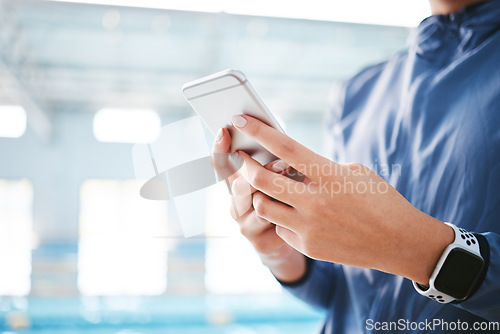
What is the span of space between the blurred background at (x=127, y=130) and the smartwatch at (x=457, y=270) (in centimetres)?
252

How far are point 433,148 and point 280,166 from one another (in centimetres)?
23

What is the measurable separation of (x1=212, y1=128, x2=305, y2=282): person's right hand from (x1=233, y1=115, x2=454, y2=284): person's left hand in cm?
6

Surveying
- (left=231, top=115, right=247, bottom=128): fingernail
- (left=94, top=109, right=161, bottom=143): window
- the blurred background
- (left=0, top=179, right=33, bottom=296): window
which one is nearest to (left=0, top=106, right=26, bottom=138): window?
the blurred background

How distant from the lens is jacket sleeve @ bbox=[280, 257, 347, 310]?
0.70 meters

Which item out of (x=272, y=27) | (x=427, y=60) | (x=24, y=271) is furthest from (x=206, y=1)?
(x=24, y=271)

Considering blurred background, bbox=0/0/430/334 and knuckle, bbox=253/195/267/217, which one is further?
blurred background, bbox=0/0/430/334

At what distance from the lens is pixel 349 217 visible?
16.1 inches

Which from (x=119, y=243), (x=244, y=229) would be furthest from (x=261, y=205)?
(x=119, y=243)

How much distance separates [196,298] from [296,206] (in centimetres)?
543

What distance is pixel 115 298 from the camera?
4.79 meters

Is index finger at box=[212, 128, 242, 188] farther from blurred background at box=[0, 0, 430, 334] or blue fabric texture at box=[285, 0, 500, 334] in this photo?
blurred background at box=[0, 0, 430, 334]

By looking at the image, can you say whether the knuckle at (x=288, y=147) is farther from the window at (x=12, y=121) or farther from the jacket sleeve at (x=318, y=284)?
the window at (x=12, y=121)

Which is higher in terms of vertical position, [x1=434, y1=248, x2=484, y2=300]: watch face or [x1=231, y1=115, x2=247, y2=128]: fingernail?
[x1=231, y1=115, x2=247, y2=128]: fingernail

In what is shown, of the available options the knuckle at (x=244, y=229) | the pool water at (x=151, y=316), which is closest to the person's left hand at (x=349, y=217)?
the knuckle at (x=244, y=229)
